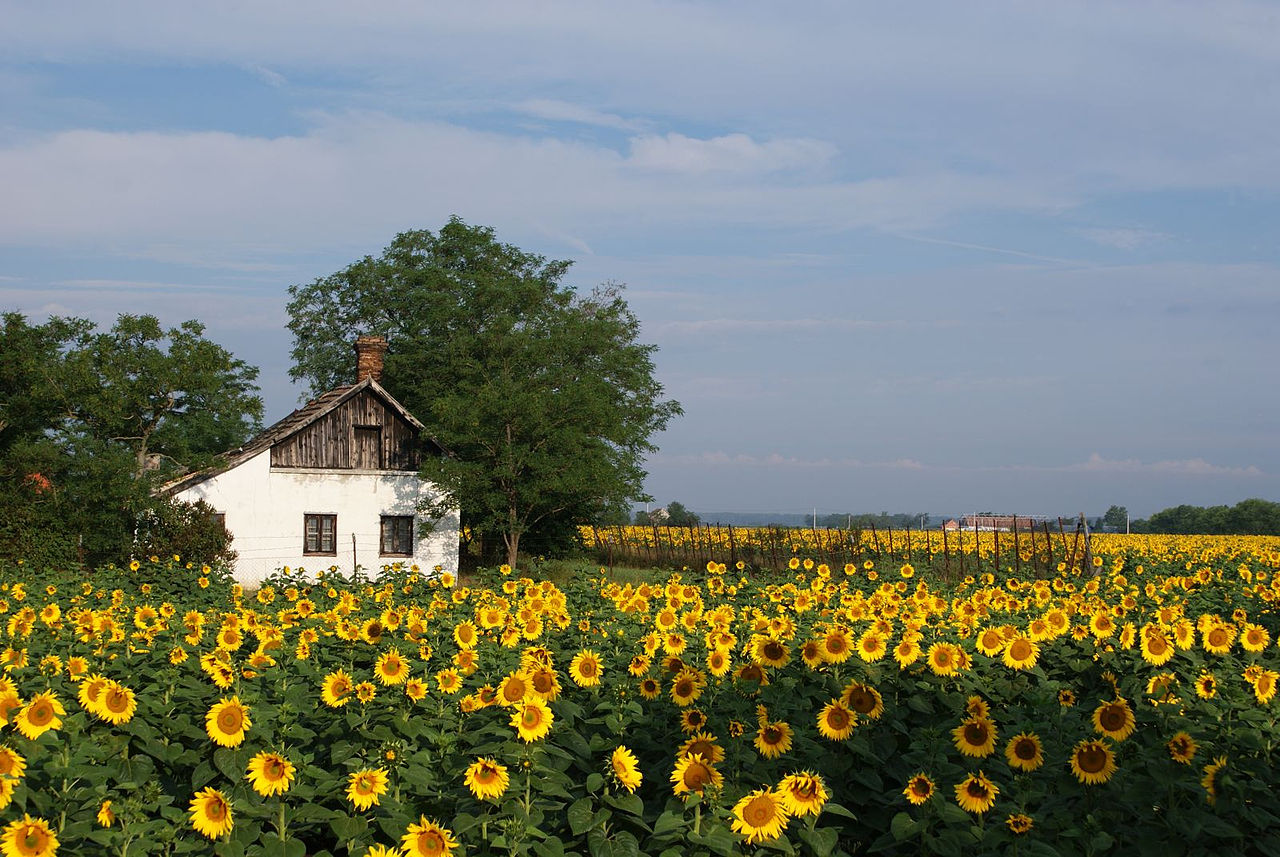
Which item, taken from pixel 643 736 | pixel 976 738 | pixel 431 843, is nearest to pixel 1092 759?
pixel 976 738

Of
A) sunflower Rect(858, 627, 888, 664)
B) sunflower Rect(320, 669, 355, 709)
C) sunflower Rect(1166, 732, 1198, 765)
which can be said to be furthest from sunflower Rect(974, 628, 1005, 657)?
sunflower Rect(320, 669, 355, 709)

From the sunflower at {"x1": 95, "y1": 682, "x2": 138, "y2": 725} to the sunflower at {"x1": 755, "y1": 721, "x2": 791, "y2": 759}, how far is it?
310cm

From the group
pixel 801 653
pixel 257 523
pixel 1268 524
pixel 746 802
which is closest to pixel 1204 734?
pixel 801 653

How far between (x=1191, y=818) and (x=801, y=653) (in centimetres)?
220

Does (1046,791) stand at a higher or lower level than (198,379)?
lower

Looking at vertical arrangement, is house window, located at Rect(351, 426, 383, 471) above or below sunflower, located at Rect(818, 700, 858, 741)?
above

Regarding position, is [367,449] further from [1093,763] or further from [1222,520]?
[1222,520]

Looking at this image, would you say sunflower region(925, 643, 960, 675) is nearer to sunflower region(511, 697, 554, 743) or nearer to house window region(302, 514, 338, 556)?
sunflower region(511, 697, 554, 743)

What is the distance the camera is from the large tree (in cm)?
3238

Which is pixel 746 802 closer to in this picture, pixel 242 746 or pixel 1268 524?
pixel 242 746

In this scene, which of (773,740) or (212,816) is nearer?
(212,816)

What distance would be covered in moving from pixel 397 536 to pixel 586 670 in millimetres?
26121

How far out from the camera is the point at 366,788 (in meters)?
4.70

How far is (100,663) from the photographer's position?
6750 millimetres
